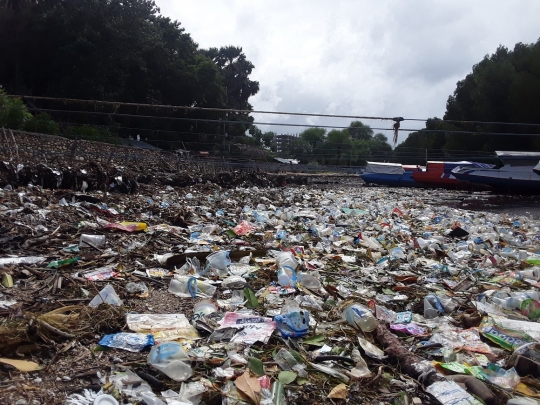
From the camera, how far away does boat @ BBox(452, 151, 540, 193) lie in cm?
1472

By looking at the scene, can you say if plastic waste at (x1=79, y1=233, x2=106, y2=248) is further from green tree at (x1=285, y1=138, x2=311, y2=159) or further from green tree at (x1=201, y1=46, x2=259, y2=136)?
green tree at (x1=201, y1=46, x2=259, y2=136)

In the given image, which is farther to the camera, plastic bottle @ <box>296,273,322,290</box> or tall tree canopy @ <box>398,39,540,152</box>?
tall tree canopy @ <box>398,39,540,152</box>

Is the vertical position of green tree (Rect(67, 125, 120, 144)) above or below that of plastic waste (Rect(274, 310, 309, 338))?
above

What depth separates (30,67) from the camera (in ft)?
77.9

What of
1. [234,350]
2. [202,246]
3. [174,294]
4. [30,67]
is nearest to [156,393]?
[234,350]

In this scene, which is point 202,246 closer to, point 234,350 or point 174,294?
point 174,294

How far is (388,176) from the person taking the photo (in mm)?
19125

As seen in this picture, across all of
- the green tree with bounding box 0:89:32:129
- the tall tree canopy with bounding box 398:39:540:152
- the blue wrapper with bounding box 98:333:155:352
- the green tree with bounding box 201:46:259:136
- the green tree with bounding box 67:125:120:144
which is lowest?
the blue wrapper with bounding box 98:333:155:352

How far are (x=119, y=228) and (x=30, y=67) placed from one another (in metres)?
24.0

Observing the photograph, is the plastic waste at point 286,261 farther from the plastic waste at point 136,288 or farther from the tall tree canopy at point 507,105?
the tall tree canopy at point 507,105

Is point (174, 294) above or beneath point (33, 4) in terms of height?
beneath

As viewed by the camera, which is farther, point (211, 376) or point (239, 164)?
point (239, 164)

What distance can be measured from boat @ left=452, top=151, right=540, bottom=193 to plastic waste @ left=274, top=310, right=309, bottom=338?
14945mm

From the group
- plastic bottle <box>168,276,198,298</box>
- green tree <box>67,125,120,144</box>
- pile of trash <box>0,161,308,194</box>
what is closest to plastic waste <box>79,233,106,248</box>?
plastic bottle <box>168,276,198,298</box>
